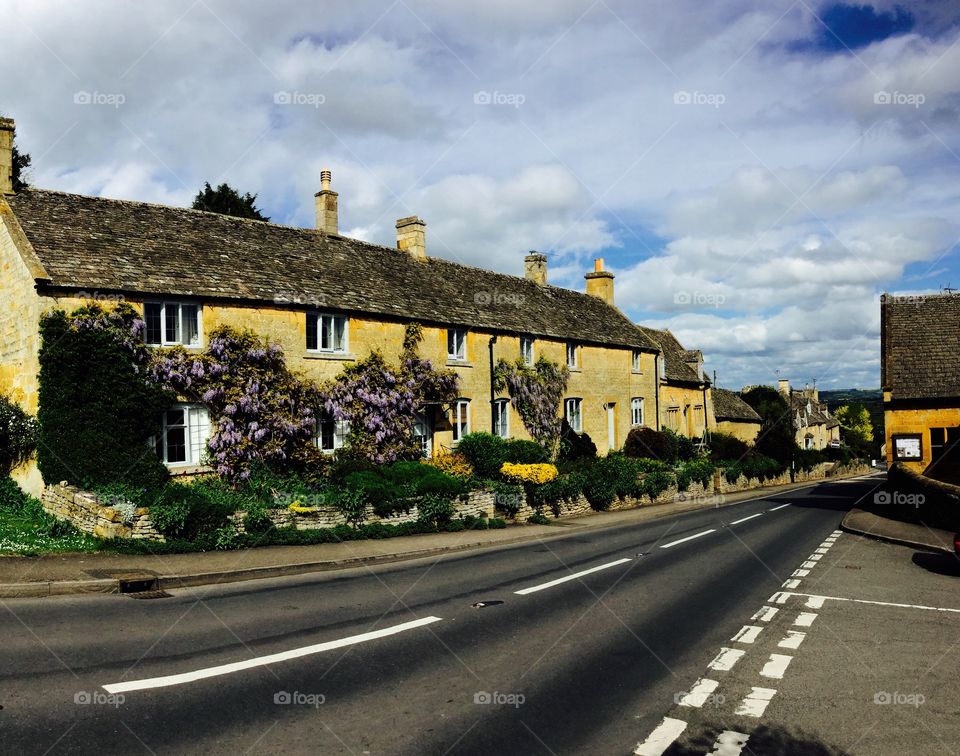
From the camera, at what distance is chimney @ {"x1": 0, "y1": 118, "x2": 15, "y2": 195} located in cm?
2066

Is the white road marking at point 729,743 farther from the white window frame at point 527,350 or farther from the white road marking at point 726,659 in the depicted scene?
the white window frame at point 527,350

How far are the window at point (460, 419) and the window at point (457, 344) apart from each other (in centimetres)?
176

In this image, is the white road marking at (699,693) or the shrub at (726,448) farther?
the shrub at (726,448)

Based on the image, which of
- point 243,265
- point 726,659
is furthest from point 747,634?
point 243,265

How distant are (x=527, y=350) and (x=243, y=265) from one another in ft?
44.6

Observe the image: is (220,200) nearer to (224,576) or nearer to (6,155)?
(6,155)

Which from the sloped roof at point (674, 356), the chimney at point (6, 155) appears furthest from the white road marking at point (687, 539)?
the sloped roof at point (674, 356)

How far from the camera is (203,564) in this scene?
13.6 meters

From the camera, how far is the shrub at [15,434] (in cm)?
1828

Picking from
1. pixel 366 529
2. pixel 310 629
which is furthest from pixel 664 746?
pixel 366 529

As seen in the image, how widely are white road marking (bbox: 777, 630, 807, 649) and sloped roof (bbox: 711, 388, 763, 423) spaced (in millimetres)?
55365

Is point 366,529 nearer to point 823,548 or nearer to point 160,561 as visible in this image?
point 160,561

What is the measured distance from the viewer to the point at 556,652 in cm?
873

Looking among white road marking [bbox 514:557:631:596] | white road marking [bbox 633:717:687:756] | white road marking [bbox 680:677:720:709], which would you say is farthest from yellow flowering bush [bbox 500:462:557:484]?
white road marking [bbox 633:717:687:756]
